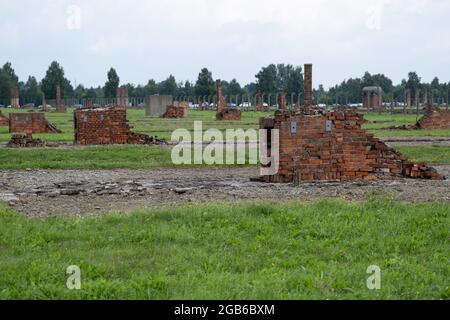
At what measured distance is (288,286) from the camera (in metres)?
5.32

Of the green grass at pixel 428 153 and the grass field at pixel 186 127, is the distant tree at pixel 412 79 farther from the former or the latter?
the green grass at pixel 428 153

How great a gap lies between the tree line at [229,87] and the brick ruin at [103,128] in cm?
3693

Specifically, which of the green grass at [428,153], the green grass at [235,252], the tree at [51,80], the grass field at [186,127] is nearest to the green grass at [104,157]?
the green grass at [428,153]

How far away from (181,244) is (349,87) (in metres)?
114

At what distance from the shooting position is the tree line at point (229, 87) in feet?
276

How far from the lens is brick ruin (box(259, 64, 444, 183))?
12.8 metres

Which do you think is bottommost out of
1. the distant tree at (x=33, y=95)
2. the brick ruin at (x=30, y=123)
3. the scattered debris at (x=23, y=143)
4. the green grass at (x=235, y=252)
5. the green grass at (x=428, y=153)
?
the green grass at (x=235, y=252)

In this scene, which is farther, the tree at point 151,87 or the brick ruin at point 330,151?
the tree at point 151,87

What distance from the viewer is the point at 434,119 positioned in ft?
114

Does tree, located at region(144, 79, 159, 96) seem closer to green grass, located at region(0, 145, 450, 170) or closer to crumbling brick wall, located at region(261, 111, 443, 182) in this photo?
green grass, located at region(0, 145, 450, 170)

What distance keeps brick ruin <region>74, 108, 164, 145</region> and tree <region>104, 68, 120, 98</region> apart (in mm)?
67852

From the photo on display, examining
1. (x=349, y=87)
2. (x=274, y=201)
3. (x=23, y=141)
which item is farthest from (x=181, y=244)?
(x=349, y=87)

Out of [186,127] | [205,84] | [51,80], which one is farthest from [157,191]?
[51,80]
